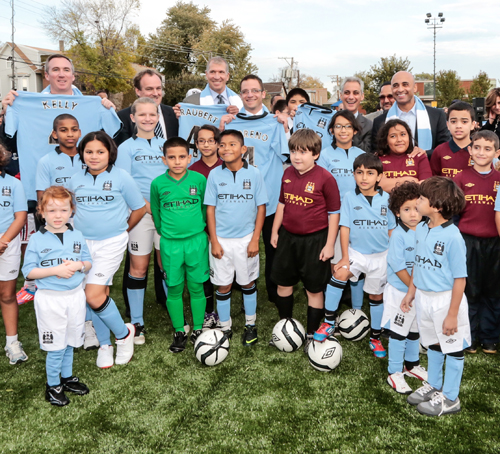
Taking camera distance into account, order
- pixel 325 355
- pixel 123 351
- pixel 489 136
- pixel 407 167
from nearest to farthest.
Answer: pixel 489 136
pixel 325 355
pixel 123 351
pixel 407 167

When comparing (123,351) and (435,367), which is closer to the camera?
(435,367)

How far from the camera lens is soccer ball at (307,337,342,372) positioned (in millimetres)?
3684

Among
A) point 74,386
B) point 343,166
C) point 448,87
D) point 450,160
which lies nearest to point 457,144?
point 450,160

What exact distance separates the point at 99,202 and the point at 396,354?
276cm

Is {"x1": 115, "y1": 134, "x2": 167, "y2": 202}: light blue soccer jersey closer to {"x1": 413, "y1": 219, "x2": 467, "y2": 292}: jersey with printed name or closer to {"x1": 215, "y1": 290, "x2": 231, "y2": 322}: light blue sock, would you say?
{"x1": 215, "y1": 290, "x2": 231, "y2": 322}: light blue sock

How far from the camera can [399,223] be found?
3484 mm

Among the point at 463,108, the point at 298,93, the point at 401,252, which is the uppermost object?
the point at 298,93

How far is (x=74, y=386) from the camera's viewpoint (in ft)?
11.3

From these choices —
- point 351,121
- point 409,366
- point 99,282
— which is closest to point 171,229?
point 99,282

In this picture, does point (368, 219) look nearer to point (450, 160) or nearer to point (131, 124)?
point (450, 160)

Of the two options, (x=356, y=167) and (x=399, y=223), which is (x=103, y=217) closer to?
(x=356, y=167)

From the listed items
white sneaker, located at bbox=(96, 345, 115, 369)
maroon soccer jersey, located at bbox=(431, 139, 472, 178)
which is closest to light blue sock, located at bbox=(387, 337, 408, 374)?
maroon soccer jersey, located at bbox=(431, 139, 472, 178)

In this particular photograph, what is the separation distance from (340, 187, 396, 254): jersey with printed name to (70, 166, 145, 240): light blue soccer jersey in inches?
78.6

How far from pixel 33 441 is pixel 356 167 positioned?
3218 mm
